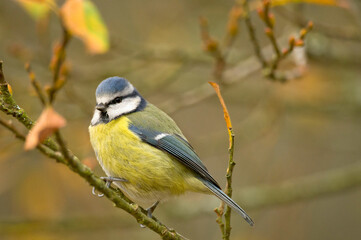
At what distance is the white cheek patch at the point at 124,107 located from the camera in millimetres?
2493

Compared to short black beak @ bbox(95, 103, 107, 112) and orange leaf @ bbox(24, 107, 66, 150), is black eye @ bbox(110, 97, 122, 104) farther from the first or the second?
orange leaf @ bbox(24, 107, 66, 150)

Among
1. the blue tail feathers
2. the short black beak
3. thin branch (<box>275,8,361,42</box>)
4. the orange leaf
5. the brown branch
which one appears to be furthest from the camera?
the brown branch

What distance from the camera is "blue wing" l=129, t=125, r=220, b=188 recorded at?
7.67ft

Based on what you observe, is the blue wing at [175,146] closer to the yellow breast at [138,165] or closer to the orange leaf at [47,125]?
the yellow breast at [138,165]

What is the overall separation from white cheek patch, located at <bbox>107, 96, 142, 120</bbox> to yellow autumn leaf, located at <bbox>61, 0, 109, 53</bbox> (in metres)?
1.27

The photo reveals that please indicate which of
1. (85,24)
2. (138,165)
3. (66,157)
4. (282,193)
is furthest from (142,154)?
(282,193)

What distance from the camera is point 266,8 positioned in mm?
2057

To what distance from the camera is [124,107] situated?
8.51ft

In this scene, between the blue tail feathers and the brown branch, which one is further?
the brown branch

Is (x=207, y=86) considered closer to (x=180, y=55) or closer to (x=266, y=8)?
(x=180, y=55)

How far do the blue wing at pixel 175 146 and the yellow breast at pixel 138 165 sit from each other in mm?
33

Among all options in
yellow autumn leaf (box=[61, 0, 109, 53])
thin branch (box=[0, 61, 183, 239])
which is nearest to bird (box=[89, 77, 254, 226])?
thin branch (box=[0, 61, 183, 239])

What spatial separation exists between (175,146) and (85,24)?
1385 millimetres

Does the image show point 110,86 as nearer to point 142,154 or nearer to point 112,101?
point 112,101
